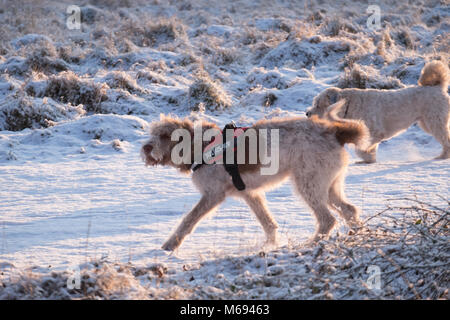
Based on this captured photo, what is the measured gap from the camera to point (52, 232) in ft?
17.7

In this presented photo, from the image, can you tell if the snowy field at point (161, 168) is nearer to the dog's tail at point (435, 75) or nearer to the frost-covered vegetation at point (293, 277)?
the frost-covered vegetation at point (293, 277)

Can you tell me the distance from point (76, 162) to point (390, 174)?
5.90 metres

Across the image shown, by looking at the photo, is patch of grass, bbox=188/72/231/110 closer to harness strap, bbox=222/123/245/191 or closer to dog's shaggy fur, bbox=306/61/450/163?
dog's shaggy fur, bbox=306/61/450/163

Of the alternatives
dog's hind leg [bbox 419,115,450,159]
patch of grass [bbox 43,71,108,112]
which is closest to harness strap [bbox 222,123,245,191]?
dog's hind leg [bbox 419,115,450,159]

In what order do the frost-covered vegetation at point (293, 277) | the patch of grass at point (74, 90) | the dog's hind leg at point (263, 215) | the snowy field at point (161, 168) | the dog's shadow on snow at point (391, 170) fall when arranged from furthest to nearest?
1. the patch of grass at point (74, 90)
2. the dog's shadow on snow at point (391, 170)
3. the dog's hind leg at point (263, 215)
4. the snowy field at point (161, 168)
5. the frost-covered vegetation at point (293, 277)

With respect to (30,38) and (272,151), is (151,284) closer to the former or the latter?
(272,151)

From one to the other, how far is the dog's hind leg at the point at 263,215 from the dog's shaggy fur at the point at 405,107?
4073 mm

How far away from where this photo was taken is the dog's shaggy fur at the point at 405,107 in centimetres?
888

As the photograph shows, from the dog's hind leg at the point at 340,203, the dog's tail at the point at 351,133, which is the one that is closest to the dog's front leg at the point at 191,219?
the dog's hind leg at the point at 340,203

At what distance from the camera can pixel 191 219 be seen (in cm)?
491

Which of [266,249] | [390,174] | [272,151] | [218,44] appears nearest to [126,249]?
[266,249]

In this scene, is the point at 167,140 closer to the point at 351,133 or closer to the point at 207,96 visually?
the point at 351,133

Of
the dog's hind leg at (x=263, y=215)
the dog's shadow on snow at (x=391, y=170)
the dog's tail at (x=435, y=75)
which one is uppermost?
the dog's tail at (x=435, y=75)

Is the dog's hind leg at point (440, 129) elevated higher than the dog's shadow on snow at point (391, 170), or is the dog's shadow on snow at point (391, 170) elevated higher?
the dog's hind leg at point (440, 129)
